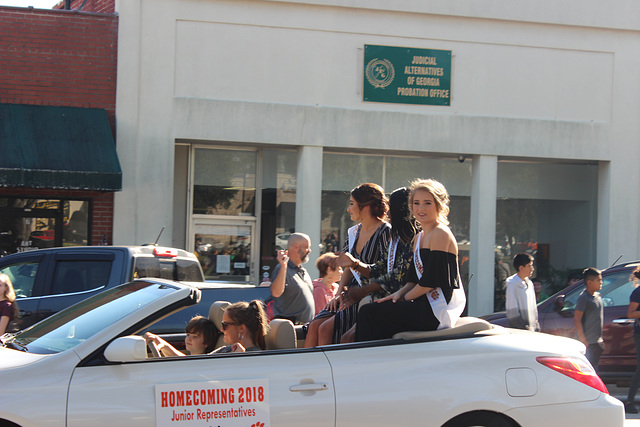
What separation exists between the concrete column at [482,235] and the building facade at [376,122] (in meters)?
0.03

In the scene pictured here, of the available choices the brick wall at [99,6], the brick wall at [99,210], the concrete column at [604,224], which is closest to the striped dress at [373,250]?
the brick wall at [99,210]

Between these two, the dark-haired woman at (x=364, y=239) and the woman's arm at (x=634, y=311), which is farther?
the woman's arm at (x=634, y=311)

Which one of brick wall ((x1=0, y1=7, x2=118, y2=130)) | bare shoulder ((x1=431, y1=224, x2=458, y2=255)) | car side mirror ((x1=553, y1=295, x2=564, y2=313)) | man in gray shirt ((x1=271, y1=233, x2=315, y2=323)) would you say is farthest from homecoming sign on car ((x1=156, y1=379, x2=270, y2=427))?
brick wall ((x1=0, y1=7, x2=118, y2=130))

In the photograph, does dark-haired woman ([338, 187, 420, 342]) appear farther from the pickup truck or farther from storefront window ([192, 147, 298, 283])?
storefront window ([192, 147, 298, 283])

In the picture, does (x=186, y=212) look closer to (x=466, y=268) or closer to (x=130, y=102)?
(x=130, y=102)

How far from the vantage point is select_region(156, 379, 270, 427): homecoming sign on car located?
12.2 ft

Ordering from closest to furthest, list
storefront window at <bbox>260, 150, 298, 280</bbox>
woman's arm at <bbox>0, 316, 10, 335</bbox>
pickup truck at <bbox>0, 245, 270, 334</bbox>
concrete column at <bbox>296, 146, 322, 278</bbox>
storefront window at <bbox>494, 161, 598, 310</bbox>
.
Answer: woman's arm at <bbox>0, 316, 10, 335</bbox>, pickup truck at <bbox>0, 245, 270, 334</bbox>, concrete column at <bbox>296, 146, 322, 278</bbox>, storefront window at <bbox>260, 150, 298, 280</bbox>, storefront window at <bbox>494, 161, 598, 310</bbox>

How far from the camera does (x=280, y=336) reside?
451 cm

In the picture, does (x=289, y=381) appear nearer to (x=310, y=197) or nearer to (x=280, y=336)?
(x=280, y=336)

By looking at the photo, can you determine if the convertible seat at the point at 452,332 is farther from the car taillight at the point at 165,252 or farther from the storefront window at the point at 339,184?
the storefront window at the point at 339,184

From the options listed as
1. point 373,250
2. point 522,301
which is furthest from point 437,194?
point 522,301

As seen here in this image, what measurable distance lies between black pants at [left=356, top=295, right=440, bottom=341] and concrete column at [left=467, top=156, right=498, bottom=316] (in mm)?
9013

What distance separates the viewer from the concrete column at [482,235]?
→ 13.1 m

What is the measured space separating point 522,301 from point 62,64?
339 inches
